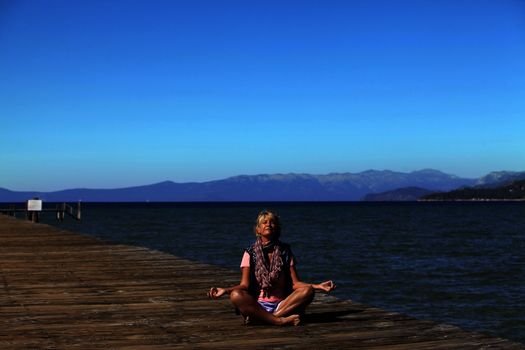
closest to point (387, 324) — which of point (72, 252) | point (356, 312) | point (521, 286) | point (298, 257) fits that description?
point (356, 312)

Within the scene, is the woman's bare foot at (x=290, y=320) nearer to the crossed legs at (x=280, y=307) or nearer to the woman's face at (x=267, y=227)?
the crossed legs at (x=280, y=307)

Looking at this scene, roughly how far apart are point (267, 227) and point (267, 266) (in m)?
0.42

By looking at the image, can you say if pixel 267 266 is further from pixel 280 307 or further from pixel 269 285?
pixel 280 307

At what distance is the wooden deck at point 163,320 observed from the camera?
5.41 m

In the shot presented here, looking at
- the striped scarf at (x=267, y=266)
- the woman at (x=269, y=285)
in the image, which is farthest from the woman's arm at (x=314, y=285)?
the striped scarf at (x=267, y=266)

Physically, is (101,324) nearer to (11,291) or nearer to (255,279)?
(255,279)

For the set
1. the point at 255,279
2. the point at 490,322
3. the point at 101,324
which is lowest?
the point at 490,322

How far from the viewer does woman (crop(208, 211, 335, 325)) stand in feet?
20.0

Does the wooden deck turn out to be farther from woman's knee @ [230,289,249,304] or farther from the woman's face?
the woman's face

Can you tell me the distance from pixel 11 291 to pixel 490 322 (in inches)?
445

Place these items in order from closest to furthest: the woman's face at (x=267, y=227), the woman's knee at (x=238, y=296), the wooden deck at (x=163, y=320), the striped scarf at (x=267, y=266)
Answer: the wooden deck at (x=163, y=320), the woman's knee at (x=238, y=296), the woman's face at (x=267, y=227), the striped scarf at (x=267, y=266)

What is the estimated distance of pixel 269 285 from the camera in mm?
6359

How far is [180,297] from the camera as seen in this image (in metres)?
7.90

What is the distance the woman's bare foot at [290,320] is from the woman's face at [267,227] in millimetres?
788
